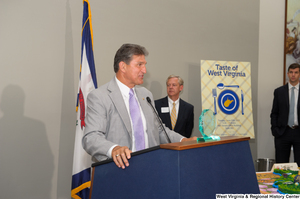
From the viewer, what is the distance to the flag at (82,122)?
10.6ft

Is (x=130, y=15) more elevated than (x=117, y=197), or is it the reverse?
(x=130, y=15)

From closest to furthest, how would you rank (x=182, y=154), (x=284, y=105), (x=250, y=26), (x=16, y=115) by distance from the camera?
(x=182, y=154)
(x=16, y=115)
(x=284, y=105)
(x=250, y=26)

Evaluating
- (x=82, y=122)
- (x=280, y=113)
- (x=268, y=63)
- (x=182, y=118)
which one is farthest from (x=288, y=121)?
(x=82, y=122)

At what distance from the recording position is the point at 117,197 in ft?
4.45

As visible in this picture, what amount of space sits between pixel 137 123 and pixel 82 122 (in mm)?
1474

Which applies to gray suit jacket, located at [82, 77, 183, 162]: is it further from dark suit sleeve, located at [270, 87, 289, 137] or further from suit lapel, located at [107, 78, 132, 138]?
dark suit sleeve, located at [270, 87, 289, 137]

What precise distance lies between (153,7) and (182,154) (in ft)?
13.7

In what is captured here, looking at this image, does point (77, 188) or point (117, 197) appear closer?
point (117, 197)

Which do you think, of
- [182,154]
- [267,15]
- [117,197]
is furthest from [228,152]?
[267,15]

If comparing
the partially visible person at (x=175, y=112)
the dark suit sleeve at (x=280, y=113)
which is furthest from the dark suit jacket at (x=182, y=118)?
the dark suit sleeve at (x=280, y=113)

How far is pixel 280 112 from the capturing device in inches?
201

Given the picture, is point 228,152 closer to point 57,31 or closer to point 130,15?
point 57,31

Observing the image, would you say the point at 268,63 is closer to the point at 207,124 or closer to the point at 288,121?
the point at 288,121

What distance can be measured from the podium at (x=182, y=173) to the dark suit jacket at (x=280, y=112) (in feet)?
13.0
